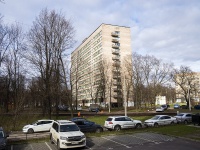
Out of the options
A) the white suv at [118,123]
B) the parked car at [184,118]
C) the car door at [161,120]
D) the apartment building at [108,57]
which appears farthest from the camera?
the apartment building at [108,57]

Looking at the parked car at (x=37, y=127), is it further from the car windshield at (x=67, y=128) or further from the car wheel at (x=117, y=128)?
the car windshield at (x=67, y=128)

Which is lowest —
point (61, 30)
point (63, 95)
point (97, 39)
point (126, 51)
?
point (63, 95)

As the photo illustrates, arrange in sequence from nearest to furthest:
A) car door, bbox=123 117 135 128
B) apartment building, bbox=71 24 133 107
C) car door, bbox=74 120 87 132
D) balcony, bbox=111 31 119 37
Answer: car door, bbox=74 120 87 132, car door, bbox=123 117 135 128, apartment building, bbox=71 24 133 107, balcony, bbox=111 31 119 37

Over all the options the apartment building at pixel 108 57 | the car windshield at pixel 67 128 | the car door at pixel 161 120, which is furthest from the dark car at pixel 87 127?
the apartment building at pixel 108 57

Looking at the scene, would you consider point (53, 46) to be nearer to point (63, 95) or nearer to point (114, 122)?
point (63, 95)

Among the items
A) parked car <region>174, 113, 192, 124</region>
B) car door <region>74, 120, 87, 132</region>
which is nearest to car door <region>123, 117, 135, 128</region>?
car door <region>74, 120, 87, 132</region>

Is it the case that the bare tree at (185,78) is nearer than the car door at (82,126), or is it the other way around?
the car door at (82,126)

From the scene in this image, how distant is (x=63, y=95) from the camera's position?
3588cm

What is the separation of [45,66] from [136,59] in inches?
1193

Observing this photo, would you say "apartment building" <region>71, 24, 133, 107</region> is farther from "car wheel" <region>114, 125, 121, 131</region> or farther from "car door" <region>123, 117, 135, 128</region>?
"car wheel" <region>114, 125, 121, 131</region>

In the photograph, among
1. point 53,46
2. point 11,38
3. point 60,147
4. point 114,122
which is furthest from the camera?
point 11,38

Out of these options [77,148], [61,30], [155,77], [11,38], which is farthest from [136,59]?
[77,148]

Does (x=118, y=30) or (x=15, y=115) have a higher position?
(x=118, y=30)

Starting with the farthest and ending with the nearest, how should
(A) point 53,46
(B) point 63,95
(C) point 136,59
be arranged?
(C) point 136,59 < (A) point 53,46 < (B) point 63,95
